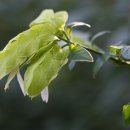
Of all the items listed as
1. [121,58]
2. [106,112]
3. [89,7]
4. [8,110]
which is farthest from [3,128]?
[121,58]

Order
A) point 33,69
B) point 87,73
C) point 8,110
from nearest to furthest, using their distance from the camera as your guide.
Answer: point 33,69 < point 87,73 < point 8,110

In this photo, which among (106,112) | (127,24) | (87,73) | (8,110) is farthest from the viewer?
(8,110)

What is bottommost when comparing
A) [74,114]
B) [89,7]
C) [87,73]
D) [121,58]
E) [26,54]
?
[74,114]

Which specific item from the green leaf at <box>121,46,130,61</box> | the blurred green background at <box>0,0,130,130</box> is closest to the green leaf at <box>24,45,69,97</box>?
the green leaf at <box>121,46,130,61</box>

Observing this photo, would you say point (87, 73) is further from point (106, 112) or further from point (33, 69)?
point (33, 69)

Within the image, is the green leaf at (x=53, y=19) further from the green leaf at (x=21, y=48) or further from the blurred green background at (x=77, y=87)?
the blurred green background at (x=77, y=87)

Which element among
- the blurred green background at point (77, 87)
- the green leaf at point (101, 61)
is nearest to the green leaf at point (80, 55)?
the green leaf at point (101, 61)

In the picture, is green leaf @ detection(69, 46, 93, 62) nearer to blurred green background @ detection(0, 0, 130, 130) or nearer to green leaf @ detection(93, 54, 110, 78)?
green leaf @ detection(93, 54, 110, 78)
